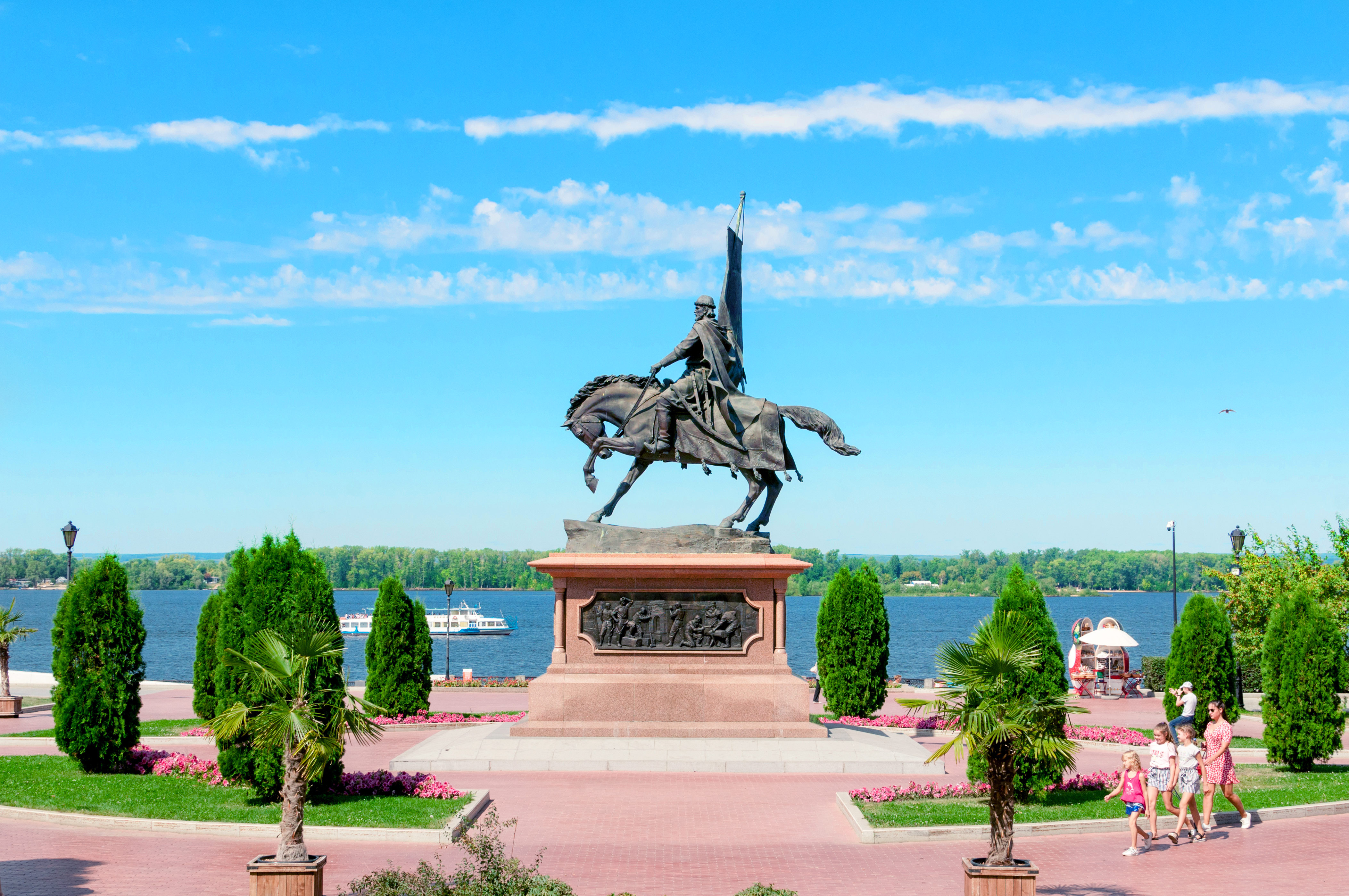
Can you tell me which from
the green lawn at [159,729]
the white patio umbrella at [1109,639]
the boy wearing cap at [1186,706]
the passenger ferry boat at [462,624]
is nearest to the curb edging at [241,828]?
the green lawn at [159,729]

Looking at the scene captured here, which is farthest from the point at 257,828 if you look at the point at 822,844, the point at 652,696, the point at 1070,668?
the point at 1070,668

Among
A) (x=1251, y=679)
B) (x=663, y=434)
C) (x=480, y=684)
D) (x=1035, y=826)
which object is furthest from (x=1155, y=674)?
(x=1035, y=826)

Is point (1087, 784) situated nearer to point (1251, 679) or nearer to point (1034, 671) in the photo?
point (1034, 671)

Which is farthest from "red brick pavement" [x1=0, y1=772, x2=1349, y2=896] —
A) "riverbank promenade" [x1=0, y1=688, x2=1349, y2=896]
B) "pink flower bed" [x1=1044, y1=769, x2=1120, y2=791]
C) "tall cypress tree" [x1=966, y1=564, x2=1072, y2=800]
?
"pink flower bed" [x1=1044, y1=769, x2=1120, y2=791]

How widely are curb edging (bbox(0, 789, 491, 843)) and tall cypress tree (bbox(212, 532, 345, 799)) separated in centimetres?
101

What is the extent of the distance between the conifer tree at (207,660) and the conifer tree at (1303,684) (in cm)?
1632

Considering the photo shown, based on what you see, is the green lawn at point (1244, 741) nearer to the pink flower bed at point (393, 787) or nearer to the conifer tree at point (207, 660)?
the pink flower bed at point (393, 787)

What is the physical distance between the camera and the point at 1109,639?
1380 inches

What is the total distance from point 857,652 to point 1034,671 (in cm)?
1035

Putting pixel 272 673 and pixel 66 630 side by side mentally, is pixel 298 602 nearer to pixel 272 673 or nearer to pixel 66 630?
pixel 272 673

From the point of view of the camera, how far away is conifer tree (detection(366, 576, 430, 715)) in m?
24.3

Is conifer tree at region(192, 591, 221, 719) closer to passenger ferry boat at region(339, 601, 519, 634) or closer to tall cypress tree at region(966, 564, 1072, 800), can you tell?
tall cypress tree at region(966, 564, 1072, 800)

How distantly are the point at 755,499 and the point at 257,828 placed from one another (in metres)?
10.7

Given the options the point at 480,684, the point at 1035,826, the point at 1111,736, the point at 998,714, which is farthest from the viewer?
the point at 480,684
